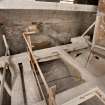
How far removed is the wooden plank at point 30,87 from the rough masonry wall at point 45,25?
0.65 m

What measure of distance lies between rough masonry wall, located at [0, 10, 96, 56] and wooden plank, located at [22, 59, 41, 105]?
2.14ft

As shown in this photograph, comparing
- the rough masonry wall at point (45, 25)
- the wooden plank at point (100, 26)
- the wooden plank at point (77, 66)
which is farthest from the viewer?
the wooden plank at point (100, 26)

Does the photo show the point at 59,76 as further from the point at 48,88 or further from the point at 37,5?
the point at 48,88

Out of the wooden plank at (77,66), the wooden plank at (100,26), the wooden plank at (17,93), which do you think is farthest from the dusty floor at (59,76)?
the wooden plank at (100,26)

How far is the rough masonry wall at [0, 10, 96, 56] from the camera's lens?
2381mm

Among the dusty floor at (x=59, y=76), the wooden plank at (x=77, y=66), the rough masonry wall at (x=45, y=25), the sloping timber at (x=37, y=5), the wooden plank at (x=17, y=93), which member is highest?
the sloping timber at (x=37, y=5)

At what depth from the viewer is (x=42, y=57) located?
92.7 inches

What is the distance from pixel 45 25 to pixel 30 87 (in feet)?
4.58

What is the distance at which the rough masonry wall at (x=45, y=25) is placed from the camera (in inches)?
93.7

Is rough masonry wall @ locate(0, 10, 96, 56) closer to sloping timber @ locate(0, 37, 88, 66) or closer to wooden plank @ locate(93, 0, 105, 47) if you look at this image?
sloping timber @ locate(0, 37, 88, 66)

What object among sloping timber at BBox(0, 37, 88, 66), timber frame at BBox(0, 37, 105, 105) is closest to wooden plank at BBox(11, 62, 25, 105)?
timber frame at BBox(0, 37, 105, 105)

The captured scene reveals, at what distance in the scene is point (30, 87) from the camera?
166 cm

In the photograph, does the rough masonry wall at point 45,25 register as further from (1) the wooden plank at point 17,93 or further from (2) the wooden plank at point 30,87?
(1) the wooden plank at point 17,93

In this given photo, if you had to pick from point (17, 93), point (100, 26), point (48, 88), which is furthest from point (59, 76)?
point (48, 88)
